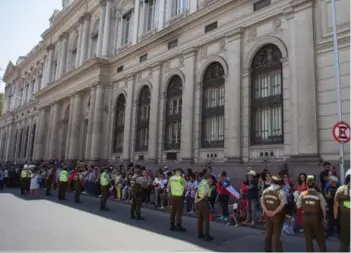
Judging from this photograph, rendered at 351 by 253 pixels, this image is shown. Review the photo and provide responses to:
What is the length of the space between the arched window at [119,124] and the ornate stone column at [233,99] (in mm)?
10713

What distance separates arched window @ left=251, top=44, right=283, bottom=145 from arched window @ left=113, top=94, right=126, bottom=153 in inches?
473

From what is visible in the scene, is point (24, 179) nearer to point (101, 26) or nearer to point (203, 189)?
point (101, 26)

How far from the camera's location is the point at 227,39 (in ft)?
52.3

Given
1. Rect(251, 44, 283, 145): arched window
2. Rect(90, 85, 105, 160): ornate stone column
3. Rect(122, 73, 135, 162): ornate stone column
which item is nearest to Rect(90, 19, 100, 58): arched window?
Rect(90, 85, 105, 160): ornate stone column

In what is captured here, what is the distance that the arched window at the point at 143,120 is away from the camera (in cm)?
2145

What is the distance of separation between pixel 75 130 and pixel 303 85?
2089 cm

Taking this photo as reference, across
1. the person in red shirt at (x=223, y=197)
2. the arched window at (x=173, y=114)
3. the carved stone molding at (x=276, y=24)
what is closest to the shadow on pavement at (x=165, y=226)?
the person in red shirt at (x=223, y=197)

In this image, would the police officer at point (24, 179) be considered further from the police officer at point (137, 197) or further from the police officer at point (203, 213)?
the police officer at point (203, 213)

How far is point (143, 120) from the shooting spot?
71.4 ft

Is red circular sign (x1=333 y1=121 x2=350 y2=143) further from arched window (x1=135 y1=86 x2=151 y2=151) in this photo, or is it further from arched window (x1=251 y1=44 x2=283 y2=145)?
arched window (x1=135 y1=86 x2=151 y2=151)

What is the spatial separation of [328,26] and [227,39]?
16.7ft

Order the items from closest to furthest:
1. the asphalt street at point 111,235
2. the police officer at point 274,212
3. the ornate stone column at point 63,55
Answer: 1. the police officer at point 274,212
2. the asphalt street at point 111,235
3. the ornate stone column at point 63,55

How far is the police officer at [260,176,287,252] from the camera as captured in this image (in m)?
6.45

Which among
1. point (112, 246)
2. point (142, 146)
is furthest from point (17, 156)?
point (112, 246)
